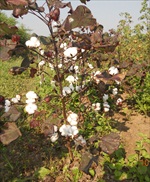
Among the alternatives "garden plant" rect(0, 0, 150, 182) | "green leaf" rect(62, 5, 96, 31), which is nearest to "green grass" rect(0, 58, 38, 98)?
"garden plant" rect(0, 0, 150, 182)

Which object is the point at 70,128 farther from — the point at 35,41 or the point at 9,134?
the point at 35,41

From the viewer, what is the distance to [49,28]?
1.51 m

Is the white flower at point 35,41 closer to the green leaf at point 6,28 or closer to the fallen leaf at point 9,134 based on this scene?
the green leaf at point 6,28

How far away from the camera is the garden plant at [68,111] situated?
4.63 feet

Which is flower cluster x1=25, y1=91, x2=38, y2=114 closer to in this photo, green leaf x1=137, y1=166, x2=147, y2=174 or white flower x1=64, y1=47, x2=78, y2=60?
white flower x1=64, y1=47, x2=78, y2=60

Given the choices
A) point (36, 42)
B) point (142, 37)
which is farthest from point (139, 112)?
point (142, 37)

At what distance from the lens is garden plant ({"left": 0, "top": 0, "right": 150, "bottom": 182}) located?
55.5 inches

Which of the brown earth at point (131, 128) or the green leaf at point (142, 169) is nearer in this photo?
the green leaf at point (142, 169)

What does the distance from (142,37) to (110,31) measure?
4.76 metres

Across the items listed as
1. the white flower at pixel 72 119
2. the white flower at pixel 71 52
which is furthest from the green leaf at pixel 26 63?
the white flower at pixel 72 119

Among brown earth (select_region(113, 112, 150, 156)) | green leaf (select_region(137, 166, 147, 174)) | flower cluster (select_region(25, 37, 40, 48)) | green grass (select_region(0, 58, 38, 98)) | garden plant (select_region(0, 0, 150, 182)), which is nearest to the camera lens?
garden plant (select_region(0, 0, 150, 182))

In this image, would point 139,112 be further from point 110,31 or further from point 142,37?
point 142,37

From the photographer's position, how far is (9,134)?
1.32m

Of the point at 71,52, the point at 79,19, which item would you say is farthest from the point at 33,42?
the point at 79,19
